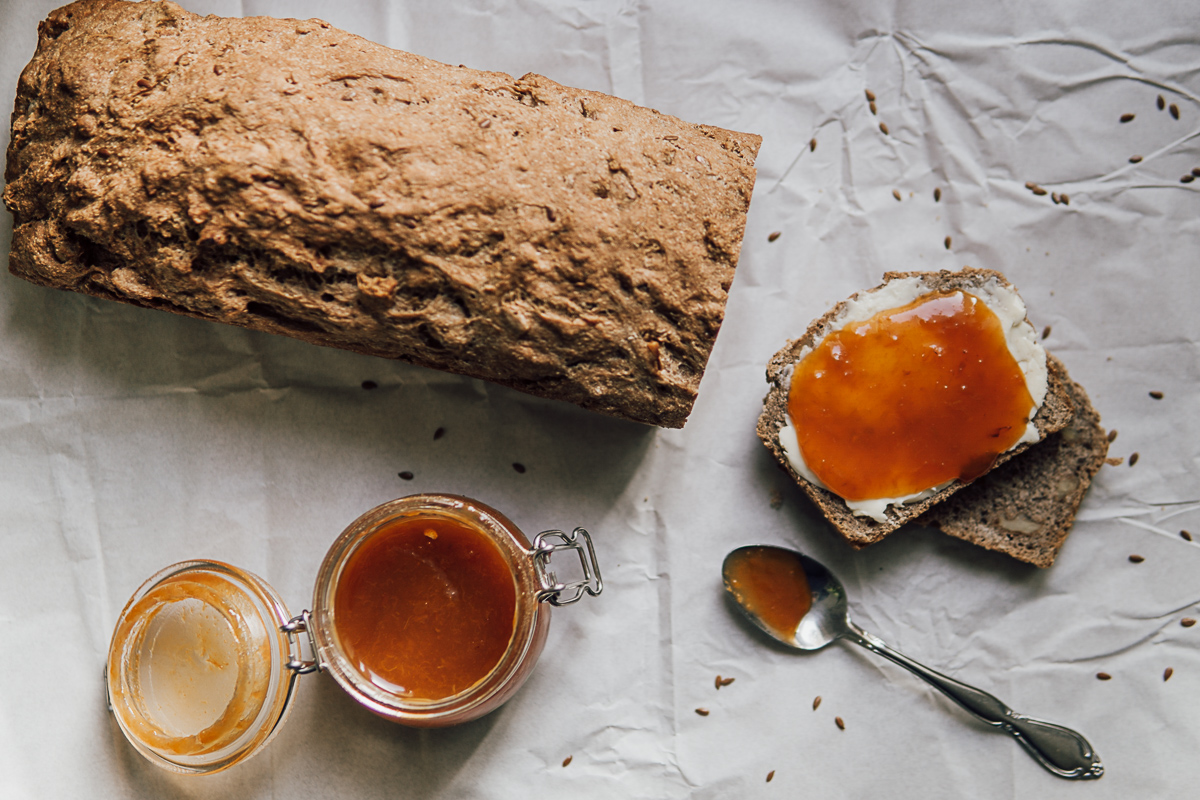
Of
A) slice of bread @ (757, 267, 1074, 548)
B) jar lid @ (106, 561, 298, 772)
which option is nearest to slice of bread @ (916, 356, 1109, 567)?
slice of bread @ (757, 267, 1074, 548)

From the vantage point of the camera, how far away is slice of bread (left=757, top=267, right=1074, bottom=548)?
259cm

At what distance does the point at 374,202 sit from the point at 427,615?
1.23 m

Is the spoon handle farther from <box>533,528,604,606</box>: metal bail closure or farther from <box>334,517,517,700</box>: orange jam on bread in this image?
<box>334,517,517,700</box>: orange jam on bread

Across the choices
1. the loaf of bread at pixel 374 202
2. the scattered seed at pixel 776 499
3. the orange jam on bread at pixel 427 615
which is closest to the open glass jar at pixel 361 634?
the orange jam on bread at pixel 427 615

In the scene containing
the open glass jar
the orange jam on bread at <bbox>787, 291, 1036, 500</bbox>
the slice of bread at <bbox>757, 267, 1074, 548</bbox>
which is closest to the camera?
the open glass jar

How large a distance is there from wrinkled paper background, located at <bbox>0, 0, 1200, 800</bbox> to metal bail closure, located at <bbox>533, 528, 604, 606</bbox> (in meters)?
0.08

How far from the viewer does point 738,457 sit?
109 inches

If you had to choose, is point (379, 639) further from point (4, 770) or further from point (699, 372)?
point (4, 770)

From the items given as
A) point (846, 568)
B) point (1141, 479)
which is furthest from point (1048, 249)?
point (846, 568)

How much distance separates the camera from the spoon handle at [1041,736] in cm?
265

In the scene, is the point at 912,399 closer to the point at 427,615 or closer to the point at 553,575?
the point at 553,575

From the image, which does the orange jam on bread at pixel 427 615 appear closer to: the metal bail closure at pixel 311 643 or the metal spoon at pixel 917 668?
the metal bail closure at pixel 311 643

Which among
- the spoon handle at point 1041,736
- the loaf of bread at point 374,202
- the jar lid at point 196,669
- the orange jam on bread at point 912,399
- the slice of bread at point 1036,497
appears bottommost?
the spoon handle at point 1041,736

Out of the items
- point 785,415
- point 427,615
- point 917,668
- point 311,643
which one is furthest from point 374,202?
point 917,668
